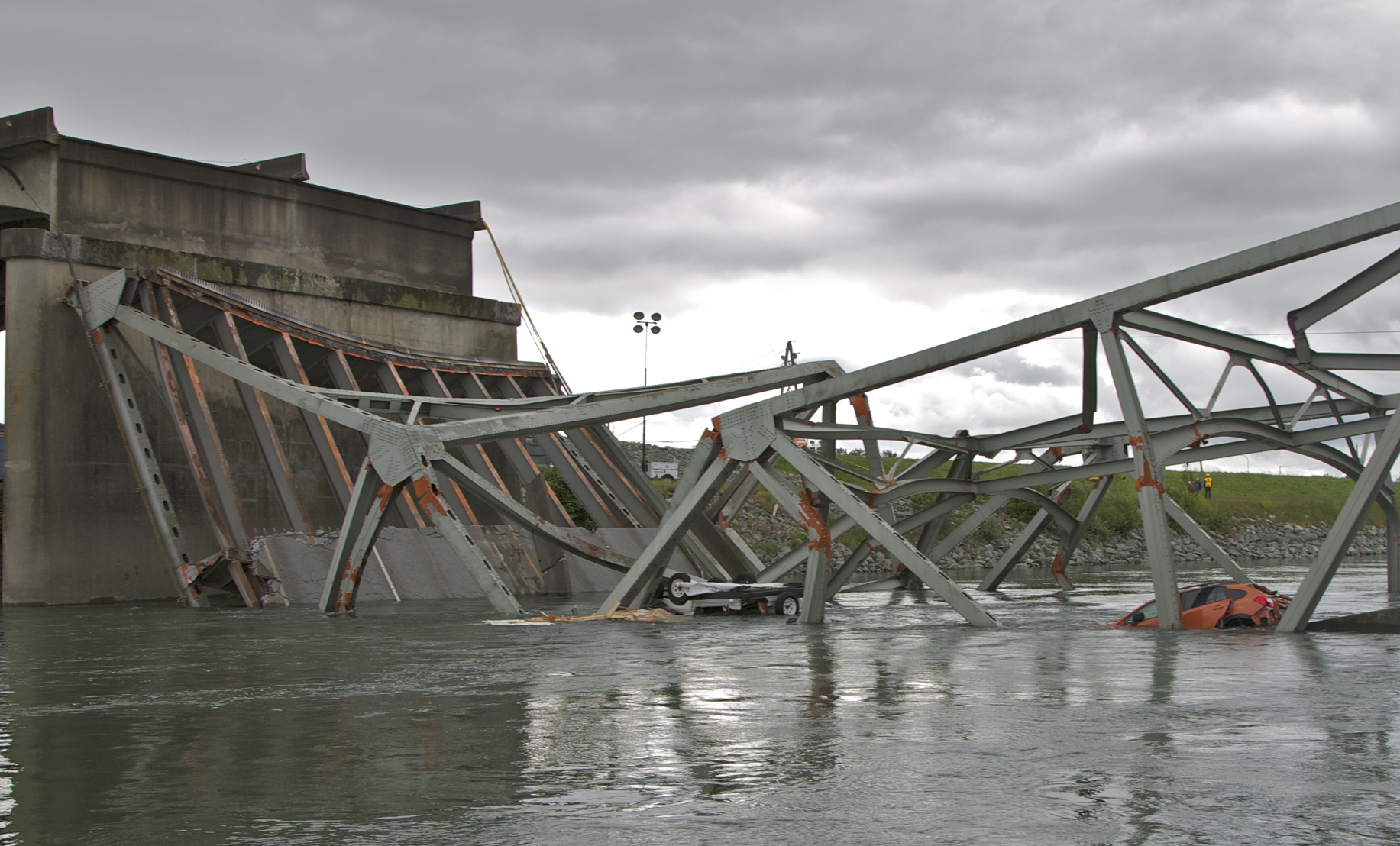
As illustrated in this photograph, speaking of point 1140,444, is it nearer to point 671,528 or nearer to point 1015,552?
point 671,528

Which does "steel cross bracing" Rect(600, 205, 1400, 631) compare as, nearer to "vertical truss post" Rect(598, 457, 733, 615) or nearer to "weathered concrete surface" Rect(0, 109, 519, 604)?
"vertical truss post" Rect(598, 457, 733, 615)

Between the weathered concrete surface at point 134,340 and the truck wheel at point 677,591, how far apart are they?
43.9 ft

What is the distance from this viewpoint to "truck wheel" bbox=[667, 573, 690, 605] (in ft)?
72.4

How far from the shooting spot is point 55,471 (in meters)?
27.0

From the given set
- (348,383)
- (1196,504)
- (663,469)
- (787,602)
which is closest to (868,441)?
(787,602)

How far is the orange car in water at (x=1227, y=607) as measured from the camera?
55.4ft

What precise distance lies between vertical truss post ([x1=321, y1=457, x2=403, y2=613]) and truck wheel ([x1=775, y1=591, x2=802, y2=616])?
7.16 meters

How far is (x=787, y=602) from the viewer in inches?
886

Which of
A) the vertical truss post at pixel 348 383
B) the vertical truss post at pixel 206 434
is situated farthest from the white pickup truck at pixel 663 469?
the vertical truss post at pixel 206 434

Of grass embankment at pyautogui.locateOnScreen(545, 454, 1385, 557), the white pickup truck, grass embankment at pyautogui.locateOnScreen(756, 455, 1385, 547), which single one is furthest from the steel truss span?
the white pickup truck

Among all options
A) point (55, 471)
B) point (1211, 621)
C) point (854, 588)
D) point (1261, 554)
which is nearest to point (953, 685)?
point (1211, 621)

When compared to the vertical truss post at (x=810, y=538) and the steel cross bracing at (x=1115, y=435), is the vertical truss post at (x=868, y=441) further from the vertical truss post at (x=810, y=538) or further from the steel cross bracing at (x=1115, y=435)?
the vertical truss post at (x=810, y=538)

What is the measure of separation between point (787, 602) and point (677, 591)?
82.3 inches

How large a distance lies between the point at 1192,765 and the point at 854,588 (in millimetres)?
23202
